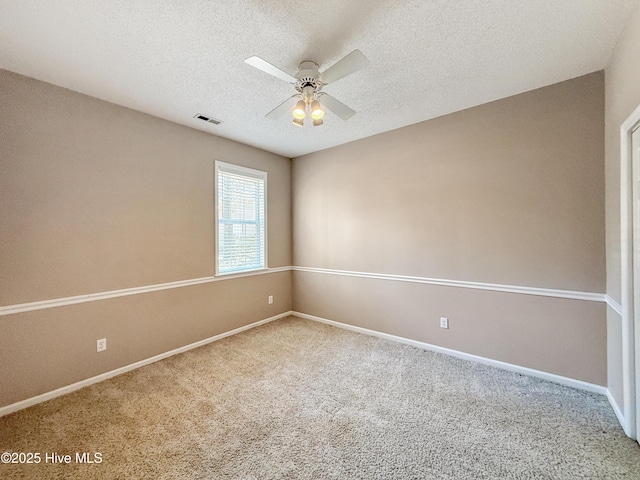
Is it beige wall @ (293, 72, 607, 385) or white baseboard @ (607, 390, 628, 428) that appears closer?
white baseboard @ (607, 390, 628, 428)

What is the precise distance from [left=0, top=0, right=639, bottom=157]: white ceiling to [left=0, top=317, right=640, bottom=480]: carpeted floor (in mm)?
2702

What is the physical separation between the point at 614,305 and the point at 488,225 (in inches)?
42.8

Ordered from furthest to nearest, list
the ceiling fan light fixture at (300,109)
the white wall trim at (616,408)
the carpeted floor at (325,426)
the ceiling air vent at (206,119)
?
the ceiling air vent at (206,119)
the ceiling fan light fixture at (300,109)
the white wall trim at (616,408)
the carpeted floor at (325,426)

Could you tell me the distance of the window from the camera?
355cm

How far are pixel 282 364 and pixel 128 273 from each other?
187 centimetres

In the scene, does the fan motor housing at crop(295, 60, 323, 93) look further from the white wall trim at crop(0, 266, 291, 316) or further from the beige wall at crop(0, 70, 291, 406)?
the white wall trim at crop(0, 266, 291, 316)

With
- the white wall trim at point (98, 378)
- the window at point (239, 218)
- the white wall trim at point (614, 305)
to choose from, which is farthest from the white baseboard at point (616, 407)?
the window at point (239, 218)

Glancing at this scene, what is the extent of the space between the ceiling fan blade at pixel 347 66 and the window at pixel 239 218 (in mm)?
2210

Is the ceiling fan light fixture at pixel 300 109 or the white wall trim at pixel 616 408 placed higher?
the ceiling fan light fixture at pixel 300 109

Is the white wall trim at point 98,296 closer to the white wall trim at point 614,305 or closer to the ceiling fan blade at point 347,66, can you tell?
the ceiling fan blade at point 347,66

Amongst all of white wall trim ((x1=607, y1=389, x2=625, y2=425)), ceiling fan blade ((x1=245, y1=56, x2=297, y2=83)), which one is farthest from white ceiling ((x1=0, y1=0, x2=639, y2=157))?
white wall trim ((x1=607, y1=389, x2=625, y2=425))

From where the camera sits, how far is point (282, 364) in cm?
276

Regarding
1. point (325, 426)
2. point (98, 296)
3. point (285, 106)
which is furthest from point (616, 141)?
point (98, 296)

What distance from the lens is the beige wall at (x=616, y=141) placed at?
163cm
